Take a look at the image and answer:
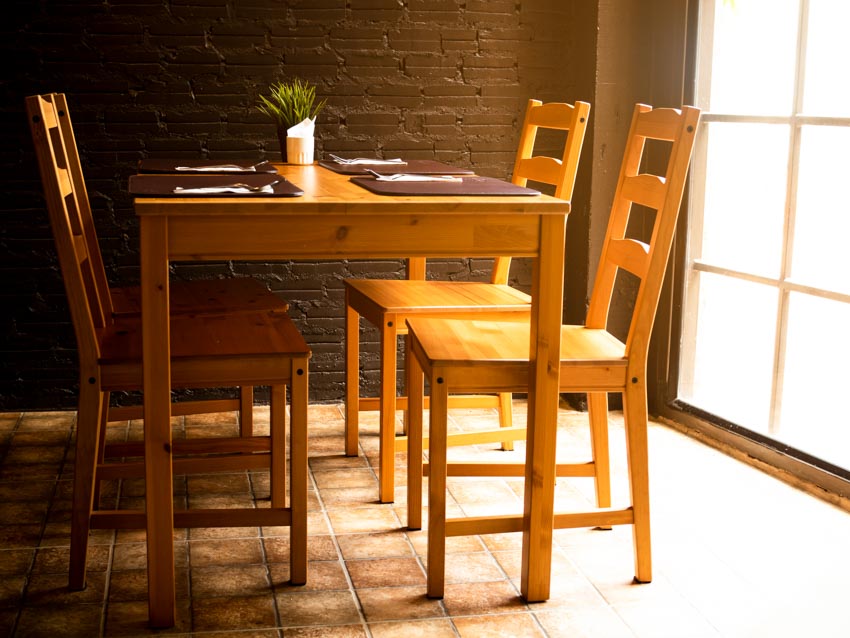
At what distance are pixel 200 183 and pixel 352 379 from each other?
1.14 meters

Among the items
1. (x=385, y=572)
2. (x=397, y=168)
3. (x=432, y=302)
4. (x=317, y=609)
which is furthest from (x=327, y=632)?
(x=397, y=168)

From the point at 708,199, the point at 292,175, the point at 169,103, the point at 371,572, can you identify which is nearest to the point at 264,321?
the point at 292,175

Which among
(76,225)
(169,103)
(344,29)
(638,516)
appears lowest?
(638,516)

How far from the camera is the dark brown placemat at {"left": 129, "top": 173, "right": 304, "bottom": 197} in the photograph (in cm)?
220

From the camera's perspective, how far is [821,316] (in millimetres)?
3145

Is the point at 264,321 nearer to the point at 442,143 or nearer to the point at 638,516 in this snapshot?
the point at 638,516

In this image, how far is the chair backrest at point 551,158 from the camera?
3004mm

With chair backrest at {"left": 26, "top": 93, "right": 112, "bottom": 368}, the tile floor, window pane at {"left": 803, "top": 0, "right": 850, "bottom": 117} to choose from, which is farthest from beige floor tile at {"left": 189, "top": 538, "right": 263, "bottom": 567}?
window pane at {"left": 803, "top": 0, "right": 850, "bottom": 117}

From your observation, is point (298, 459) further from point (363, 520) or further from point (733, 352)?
point (733, 352)

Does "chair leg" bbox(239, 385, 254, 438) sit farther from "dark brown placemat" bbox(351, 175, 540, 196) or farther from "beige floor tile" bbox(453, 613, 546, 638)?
"beige floor tile" bbox(453, 613, 546, 638)

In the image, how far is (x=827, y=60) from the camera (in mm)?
3090

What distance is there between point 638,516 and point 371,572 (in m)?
0.66

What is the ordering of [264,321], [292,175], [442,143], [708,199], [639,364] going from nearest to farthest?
1. [639,364]
2. [264,321]
3. [292,175]
4. [708,199]
5. [442,143]

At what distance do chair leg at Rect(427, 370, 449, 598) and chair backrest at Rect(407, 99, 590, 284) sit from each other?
3.02 feet
